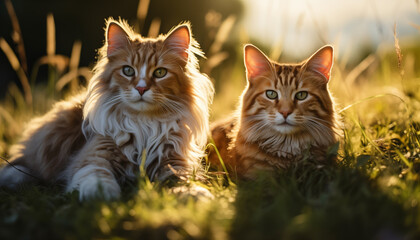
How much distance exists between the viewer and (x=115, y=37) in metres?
2.62

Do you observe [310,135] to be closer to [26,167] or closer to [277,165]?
[277,165]

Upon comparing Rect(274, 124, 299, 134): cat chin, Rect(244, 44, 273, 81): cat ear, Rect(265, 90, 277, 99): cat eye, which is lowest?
Rect(274, 124, 299, 134): cat chin

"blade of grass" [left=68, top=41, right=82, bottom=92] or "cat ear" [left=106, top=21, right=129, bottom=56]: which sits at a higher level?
"cat ear" [left=106, top=21, right=129, bottom=56]

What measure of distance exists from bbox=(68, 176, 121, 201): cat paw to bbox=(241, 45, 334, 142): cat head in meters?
0.98

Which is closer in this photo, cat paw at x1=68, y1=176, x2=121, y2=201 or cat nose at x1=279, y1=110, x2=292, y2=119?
cat paw at x1=68, y1=176, x2=121, y2=201

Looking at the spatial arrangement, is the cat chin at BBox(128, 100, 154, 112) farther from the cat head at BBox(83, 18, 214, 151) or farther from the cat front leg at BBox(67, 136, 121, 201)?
the cat front leg at BBox(67, 136, 121, 201)

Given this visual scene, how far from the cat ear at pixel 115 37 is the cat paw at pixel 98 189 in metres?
0.99

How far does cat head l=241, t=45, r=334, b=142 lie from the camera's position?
2.35 m

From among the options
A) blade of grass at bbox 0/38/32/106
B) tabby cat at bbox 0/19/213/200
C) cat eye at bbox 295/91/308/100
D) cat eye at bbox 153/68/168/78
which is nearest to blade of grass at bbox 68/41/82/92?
blade of grass at bbox 0/38/32/106

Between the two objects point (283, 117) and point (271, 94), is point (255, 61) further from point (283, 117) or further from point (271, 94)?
point (283, 117)

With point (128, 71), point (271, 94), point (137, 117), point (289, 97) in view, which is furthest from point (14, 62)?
point (289, 97)

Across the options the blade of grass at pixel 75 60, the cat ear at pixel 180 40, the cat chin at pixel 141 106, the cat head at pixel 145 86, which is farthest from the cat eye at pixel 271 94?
the blade of grass at pixel 75 60

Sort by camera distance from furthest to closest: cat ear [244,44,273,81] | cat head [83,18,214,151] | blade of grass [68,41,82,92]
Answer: blade of grass [68,41,82,92]
cat ear [244,44,273,81]
cat head [83,18,214,151]

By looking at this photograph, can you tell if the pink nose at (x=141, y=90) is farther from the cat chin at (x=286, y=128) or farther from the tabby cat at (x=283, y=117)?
the cat chin at (x=286, y=128)
